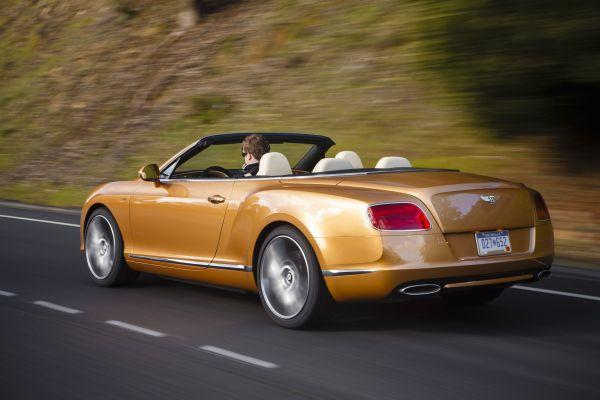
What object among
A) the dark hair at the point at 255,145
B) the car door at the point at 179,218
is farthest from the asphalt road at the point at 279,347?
the dark hair at the point at 255,145

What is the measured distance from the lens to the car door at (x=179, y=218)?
7332 mm

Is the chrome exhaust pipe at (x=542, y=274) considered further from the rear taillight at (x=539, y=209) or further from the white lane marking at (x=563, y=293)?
the white lane marking at (x=563, y=293)

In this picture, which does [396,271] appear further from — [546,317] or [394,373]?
[546,317]

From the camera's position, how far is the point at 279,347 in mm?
6047

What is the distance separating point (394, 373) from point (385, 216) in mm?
1103

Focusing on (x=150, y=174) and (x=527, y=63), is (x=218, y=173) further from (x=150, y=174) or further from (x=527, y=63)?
(x=527, y=63)

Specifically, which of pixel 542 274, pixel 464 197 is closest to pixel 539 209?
pixel 542 274

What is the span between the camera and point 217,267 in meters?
7.29

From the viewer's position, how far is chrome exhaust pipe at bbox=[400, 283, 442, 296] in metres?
6.02

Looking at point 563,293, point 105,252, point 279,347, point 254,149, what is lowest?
point 563,293

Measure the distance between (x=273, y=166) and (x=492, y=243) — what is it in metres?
1.78

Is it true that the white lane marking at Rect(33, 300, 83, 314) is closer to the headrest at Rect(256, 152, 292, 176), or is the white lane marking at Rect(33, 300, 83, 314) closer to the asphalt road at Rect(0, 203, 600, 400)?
the asphalt road at Rect(0, 203, 600, 400)

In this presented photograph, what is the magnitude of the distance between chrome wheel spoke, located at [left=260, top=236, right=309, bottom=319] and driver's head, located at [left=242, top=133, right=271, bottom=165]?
1.43 metres

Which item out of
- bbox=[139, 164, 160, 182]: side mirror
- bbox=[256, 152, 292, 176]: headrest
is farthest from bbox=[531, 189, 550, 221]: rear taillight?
bbox=[139, 164, 160, 182]: side mirror
